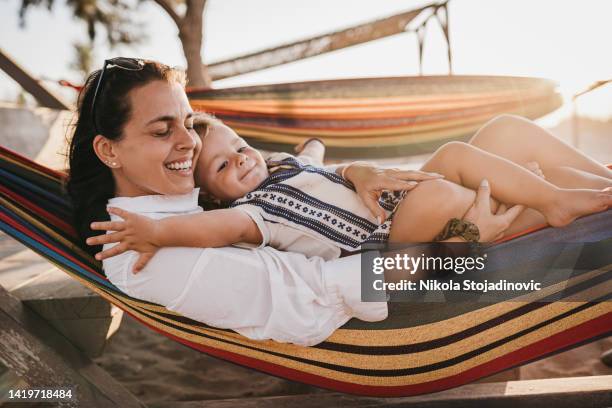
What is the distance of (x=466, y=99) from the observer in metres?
2.95

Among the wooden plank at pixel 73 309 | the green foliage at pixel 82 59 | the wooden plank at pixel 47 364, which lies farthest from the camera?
the green foliage at pixel 82 59

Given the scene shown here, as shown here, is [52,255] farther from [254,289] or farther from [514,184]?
[514,184]

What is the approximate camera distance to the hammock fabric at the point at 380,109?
291 centimetres

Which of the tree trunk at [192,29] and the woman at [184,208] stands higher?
the tree trunk at [192,29]

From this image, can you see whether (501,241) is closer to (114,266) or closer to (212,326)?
(212,326)

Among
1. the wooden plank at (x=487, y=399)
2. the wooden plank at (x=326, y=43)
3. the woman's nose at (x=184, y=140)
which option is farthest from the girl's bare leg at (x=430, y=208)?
the wooden plank at (x=326, y=43)

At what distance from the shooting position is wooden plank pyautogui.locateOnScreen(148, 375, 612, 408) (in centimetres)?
128

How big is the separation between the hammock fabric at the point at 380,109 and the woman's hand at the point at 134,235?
1873 millimetres

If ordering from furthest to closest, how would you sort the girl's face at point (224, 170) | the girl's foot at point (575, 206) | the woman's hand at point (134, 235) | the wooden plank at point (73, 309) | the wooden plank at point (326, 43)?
the wooden plank at point (326, 43), the wooden plank at point (73, 309), the girl's face at point (224, 170), the girl's foot at point (575, 206), the woman's hand at point (134, 235)

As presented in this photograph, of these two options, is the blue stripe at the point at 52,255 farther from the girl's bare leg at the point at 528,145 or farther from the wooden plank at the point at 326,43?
the wooden plank at the point at 326,43

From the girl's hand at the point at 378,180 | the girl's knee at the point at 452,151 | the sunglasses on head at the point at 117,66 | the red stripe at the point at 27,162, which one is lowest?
the girl's hand at the point at 378,180

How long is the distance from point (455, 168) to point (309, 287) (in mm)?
608

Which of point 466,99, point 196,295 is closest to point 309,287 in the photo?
point 196,295

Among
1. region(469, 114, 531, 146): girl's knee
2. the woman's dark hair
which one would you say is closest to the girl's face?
the woman's dark hair
